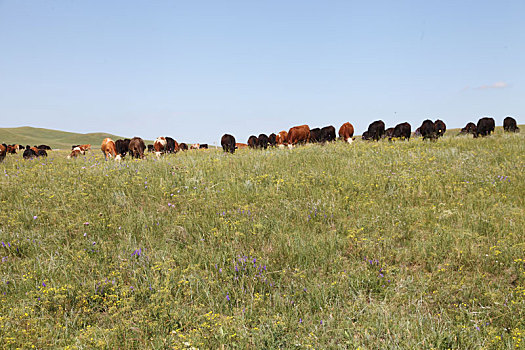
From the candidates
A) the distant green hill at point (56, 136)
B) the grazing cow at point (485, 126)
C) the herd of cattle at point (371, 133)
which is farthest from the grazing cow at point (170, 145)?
the distant green hill at point (56, 136)

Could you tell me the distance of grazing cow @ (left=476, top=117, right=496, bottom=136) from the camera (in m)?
20.0

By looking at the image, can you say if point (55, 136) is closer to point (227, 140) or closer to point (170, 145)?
point (170, 145)

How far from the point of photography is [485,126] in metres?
20.0

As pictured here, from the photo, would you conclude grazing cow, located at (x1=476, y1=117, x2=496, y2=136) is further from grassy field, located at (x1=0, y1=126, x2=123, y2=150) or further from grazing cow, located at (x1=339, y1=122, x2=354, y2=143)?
grassy field, located at (x1=0, y1=126, x2=123, y2=150)

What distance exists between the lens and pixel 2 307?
382 cm

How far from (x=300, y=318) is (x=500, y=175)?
7351 mm

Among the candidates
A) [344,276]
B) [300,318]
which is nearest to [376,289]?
[344,276]

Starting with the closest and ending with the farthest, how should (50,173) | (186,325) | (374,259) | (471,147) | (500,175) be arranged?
(186,325)
(374,259)
(500,175)
(50,173)
(471,147)

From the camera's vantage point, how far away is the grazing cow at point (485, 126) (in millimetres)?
19984

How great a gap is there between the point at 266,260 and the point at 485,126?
872 inches

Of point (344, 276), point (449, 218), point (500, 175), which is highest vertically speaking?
point (500, 175)

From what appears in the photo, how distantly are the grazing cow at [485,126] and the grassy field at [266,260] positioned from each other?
1501 cm

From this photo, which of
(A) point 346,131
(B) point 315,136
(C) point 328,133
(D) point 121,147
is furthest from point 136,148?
(C) point 328,133

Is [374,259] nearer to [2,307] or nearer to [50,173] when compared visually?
[2,307]
